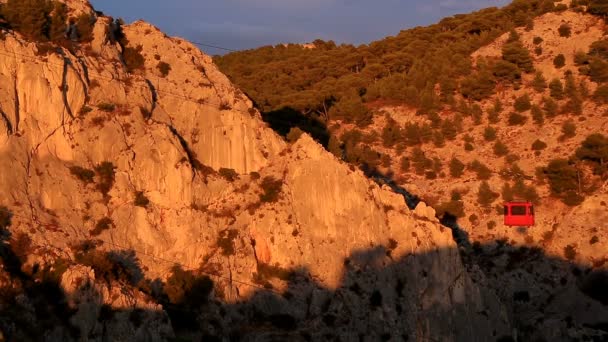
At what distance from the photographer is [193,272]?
151 ft

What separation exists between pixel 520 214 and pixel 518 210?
41 centimetres

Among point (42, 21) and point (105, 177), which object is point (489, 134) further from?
point (42, 21)

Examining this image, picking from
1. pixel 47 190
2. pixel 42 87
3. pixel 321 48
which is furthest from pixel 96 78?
pixel 321 48

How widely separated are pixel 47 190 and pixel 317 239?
18.0m

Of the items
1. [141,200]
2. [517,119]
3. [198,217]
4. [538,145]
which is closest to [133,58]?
[141,200]

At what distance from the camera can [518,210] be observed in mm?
67062

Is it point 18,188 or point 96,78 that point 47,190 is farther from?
point 96,78

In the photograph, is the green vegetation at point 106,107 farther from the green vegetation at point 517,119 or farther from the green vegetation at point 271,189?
the green vegetation at point 517,119

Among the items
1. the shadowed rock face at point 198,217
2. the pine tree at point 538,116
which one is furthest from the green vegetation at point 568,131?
the shadowed rock face at point 198,217

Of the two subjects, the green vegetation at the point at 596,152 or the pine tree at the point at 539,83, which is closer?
the green vegetation at the point at 596,152

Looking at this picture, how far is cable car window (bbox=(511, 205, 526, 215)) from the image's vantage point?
66938 millimetres

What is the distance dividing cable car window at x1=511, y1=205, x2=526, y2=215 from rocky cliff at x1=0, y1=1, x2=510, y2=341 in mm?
14419

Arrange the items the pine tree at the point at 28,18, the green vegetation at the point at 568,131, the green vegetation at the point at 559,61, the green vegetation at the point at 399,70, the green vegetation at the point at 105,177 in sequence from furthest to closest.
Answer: the green vegetation at the point at 399,70, the green vegetation at the point at 559,61, the green vegetation at the point at 568,131, the pine tree at the point at 28,18, the green vegetation at the point at 105,177

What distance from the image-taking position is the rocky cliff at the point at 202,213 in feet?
142
